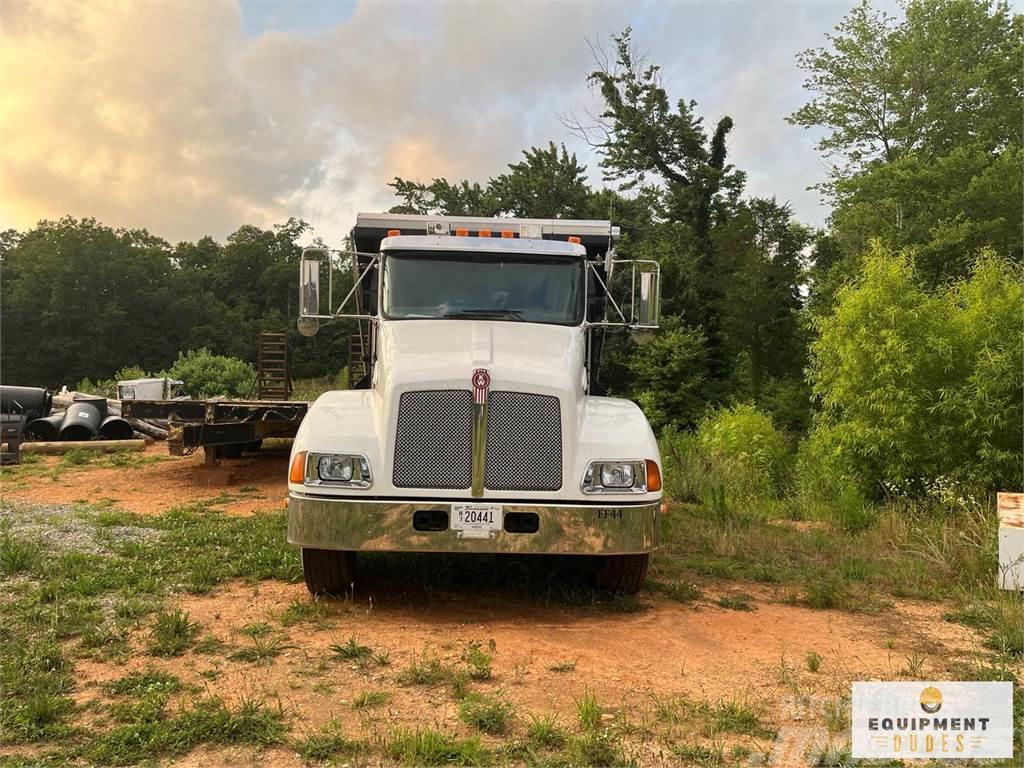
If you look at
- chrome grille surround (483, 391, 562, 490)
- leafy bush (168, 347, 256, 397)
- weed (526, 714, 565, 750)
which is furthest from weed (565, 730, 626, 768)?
leafy bush (168, 347, 256, 397)

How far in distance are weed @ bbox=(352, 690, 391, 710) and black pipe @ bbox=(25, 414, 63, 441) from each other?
46.7 feet

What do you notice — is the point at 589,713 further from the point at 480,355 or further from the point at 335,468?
the point at 480,355

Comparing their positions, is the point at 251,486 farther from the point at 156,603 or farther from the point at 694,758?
the point at 694,758

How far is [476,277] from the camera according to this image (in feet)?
21.4

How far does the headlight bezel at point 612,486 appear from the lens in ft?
16.7

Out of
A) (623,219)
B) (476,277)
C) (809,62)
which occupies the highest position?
(809,62)

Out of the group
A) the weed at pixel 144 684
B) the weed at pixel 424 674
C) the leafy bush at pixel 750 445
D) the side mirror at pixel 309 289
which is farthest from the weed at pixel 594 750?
the leafy bush at pixel 750 445

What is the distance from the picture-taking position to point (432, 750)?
3.13m

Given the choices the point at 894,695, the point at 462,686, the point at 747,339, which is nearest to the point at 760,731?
the point at 894,695

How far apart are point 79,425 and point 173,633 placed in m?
12.9

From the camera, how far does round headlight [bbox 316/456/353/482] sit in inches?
199

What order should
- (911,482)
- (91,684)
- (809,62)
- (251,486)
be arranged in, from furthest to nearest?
(809,62), (251,486), (911,482), (91,684)

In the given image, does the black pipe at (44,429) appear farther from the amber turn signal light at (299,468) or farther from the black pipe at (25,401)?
the amber turn signal light at (299,468)

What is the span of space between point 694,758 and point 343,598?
2.91 meters
